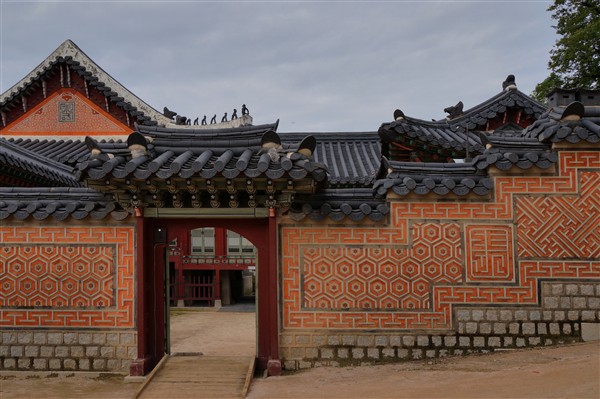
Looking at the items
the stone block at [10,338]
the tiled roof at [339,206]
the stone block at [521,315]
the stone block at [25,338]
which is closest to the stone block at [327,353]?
the tiled roof at [339,206]

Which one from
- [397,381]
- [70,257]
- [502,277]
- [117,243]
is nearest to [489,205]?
[502,277]

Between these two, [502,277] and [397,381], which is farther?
[502,277]

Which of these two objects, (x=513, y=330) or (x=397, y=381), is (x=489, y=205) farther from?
(x=397, y=381)

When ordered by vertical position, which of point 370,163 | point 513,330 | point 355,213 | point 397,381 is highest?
point 370,163

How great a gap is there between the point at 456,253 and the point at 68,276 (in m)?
6.05

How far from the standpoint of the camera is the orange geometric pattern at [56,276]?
7.66 metres

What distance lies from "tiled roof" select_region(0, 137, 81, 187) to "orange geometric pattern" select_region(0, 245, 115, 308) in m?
2.54

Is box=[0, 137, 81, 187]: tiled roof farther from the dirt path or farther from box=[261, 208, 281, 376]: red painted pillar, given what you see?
the dirt path

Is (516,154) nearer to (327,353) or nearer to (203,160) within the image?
(327,353)

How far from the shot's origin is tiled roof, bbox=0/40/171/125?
50.8ft

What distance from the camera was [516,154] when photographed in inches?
289

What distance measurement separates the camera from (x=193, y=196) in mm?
7352

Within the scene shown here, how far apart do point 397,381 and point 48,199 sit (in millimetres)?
6008

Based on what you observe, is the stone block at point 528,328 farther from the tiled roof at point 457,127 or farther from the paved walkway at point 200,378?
the paved walkway at point 200,378
